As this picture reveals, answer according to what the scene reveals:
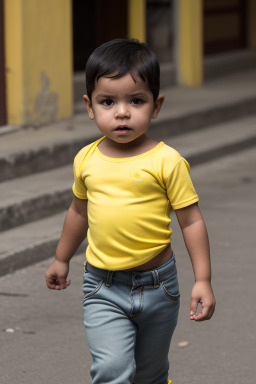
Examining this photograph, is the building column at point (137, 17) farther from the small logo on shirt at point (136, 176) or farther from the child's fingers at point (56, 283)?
the small logo on shirt at point (136, 176)

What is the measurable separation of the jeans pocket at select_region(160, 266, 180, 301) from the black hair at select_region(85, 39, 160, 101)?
1.97 feet

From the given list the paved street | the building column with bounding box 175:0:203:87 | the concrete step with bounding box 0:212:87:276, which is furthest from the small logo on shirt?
the building column with bounding box 175:0:203:87

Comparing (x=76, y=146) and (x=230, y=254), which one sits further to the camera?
(x=76, y=146)

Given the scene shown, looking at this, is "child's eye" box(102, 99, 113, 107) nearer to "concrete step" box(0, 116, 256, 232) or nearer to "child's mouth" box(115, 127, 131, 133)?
"child's mouth" box(115, 127, 131, 133)

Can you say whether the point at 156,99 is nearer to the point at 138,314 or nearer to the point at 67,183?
the point at 138,314

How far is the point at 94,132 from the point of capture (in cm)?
938

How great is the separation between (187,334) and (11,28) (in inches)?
201

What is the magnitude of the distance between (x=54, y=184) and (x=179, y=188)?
472 cm

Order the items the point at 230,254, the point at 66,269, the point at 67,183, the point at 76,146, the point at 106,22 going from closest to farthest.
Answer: the point at 66,269 → the point at 230,254 → the point at 67,183 → the point at 76,146 → the point at 106,22

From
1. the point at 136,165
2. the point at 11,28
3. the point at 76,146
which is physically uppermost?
the point at 136,165

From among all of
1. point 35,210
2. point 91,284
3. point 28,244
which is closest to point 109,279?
point 91,284

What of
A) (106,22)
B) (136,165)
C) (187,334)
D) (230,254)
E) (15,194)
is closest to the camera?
(136,165)

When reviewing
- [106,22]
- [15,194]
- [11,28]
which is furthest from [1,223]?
[106,22]

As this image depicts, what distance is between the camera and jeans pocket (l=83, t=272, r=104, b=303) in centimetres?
325
